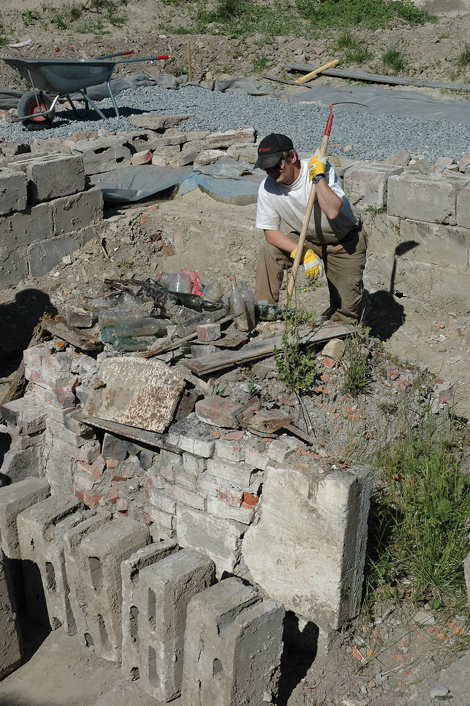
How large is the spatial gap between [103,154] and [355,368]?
6763mm

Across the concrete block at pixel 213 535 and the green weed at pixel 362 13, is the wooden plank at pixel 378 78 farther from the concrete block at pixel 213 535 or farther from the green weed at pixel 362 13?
the concrete block at pixel 213 535

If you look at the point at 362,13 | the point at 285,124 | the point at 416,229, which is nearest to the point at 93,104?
the point at 285,124

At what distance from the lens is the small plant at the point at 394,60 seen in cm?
1437

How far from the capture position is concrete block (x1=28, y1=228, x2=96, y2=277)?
715cm

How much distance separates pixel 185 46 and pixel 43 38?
3.90m

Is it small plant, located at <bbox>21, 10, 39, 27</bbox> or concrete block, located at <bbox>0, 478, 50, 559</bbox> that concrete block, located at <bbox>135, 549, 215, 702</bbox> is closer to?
concrete block, located at <bbox>0, 478, 50, 559</bbox>

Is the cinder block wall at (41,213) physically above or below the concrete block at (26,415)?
above

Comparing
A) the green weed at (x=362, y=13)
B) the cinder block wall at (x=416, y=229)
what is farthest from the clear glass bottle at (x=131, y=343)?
the green weed at (x=362, y=13)

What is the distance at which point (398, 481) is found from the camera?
12.6 ft

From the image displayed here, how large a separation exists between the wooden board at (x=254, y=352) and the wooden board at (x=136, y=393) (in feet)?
0.77

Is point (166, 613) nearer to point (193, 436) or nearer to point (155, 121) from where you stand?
point (193, 436)

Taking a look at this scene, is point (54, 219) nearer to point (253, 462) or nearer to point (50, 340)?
point (50, 340)

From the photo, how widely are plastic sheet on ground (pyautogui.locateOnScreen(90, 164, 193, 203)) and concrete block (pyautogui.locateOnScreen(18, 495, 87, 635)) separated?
5.38 meters

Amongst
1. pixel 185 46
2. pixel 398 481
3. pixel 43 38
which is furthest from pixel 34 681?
pixel 43 38
